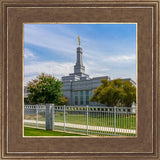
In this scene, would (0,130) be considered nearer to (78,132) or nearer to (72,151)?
(72,151)

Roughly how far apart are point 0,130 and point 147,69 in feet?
5.66

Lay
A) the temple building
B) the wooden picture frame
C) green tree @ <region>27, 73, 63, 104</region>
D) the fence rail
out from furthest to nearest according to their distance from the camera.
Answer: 1. the temple building
2. green tree @ <region>27, 73, 63, 104</region>
3. the fence rail
4. the wooden picture frame

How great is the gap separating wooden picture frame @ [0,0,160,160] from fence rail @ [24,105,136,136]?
184cm

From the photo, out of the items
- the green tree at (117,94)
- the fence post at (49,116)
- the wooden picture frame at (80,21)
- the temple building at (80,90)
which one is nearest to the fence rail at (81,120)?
the fence post at (49,116)

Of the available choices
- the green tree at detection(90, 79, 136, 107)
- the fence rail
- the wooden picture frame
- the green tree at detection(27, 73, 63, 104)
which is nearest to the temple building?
the green tree at detection(90, 79, 136, 107)

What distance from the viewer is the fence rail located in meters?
3.54

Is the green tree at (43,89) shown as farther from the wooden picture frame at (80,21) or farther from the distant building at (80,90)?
the wooden picture frame at (80,21)

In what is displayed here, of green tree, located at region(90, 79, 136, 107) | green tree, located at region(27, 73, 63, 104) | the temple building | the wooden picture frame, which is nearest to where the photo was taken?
the wooden picture frame

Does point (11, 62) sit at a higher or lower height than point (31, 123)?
higher

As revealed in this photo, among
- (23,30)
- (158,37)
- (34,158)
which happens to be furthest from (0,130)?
(158,37)

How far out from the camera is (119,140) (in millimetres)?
1590

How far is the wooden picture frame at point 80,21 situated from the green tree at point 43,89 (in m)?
5.32

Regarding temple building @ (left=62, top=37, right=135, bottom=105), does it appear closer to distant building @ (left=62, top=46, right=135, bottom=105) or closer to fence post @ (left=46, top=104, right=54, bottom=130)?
distant building @ (left=62, top=46, right=135, bottom=105)

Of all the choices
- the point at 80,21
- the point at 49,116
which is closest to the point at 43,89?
the point at 49,116
